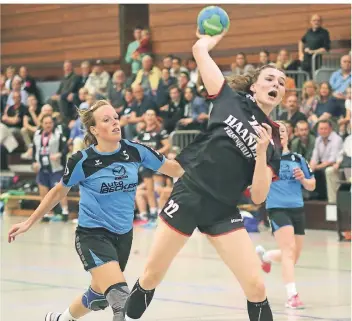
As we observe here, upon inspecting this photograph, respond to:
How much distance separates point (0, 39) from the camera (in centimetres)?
3081

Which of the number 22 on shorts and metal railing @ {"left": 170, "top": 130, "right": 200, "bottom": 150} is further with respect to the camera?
metal railing @ {"left": 170, "top": 130, "right": 200, "bottom": 150}

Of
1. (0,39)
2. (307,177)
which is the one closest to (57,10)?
(0,39)

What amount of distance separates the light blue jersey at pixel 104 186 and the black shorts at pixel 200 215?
2.75ft

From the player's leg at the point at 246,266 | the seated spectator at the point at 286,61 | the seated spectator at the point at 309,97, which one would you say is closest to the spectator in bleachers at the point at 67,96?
the seated spectator at the point at 286,61

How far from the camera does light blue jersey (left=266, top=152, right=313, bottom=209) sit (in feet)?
33.7

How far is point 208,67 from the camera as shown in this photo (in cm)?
664

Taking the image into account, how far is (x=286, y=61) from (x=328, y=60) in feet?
2.81

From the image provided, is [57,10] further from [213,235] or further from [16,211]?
[213,235]

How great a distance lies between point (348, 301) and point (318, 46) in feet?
35.5

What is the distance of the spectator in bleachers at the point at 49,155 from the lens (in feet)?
67.9

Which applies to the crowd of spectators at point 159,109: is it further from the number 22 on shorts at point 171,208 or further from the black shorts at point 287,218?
the number 22 on shorts at point 171,208

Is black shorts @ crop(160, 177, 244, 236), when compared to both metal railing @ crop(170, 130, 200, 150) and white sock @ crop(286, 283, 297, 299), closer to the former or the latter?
white sock @ crop(286, 283, 297, 299)

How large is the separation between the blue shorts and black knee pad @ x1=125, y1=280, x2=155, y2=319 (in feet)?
46.7

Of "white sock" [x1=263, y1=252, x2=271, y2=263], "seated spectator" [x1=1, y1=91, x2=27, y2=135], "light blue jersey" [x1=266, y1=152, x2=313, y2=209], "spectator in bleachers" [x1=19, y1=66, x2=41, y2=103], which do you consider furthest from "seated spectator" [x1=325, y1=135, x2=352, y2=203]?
"spectator in bleachers" [x1=19, y1=66, x2=41, y2=103]
